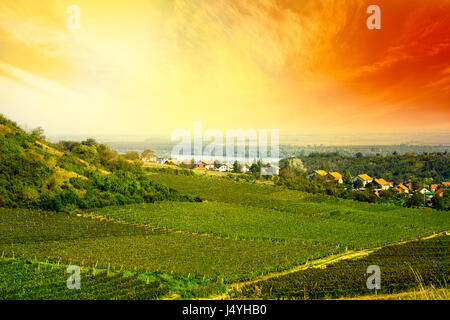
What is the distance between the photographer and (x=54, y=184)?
30812 millimetres

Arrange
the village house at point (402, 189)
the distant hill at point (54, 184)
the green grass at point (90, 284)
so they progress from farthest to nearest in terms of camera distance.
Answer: the village house at point (402, 189) → the distant hill at point (54, 184) → the green grass at point (90, 284)

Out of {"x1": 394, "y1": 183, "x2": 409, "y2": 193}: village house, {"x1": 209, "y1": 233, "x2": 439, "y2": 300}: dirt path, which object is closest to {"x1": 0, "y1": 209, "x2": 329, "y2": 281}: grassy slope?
{"x1": 209, "y1": 233, "x2": 439, "y2": 300}: dirt path

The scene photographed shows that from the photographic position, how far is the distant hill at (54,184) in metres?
28.3

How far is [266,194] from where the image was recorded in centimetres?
4969

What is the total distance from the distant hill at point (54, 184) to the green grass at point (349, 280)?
2233 centimetres

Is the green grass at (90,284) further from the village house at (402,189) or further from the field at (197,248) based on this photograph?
the village house at (402,189)

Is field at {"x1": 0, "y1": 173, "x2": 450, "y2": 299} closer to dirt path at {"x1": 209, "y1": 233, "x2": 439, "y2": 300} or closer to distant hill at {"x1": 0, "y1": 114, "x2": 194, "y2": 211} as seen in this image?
dirt path at {"x1": 209, "y1": 233, "x2": 439, "y2": 300}

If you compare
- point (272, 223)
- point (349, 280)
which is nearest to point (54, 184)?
point (272, 223)

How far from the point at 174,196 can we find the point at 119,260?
22.3 meters

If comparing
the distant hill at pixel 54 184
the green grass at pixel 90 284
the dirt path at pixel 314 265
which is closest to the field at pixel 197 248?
the green grass at pixel 90 284

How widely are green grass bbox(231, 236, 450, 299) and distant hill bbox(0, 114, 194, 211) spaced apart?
22331mm

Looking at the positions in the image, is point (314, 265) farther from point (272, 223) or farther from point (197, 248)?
point (272, 223)

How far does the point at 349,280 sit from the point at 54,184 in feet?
91.5
